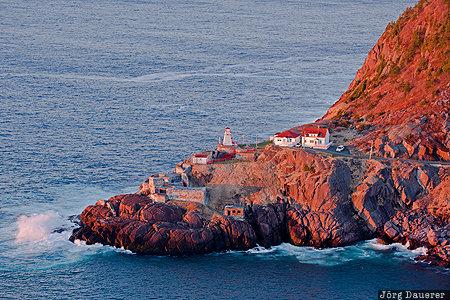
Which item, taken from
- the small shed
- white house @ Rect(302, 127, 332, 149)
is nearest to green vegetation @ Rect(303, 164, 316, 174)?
white house @ Rect(302, 127, 332, 149)

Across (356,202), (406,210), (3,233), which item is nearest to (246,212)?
(356,202)

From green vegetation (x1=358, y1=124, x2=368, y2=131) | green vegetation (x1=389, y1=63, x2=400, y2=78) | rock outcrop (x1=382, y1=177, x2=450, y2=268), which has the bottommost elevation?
rock outcrop (x1=382, y1=177, x2=450, y2=268)

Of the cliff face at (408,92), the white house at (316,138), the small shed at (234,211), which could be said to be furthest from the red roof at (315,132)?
the small shed at (234,211)

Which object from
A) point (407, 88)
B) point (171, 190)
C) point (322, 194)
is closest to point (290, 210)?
point (322, 194)

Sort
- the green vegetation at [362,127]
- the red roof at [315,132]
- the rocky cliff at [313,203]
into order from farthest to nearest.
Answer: the green vegetation at [362,127] < the red roof at [315,132] < the rocky cliff at [313,203]

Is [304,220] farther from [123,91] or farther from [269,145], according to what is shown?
[123,91]

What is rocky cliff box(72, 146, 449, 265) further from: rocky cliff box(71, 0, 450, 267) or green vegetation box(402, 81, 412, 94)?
green vegetation box(402, 81, 412, 94)

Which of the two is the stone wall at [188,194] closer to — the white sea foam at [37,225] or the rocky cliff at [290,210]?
the rocky cliff at [290,210]
